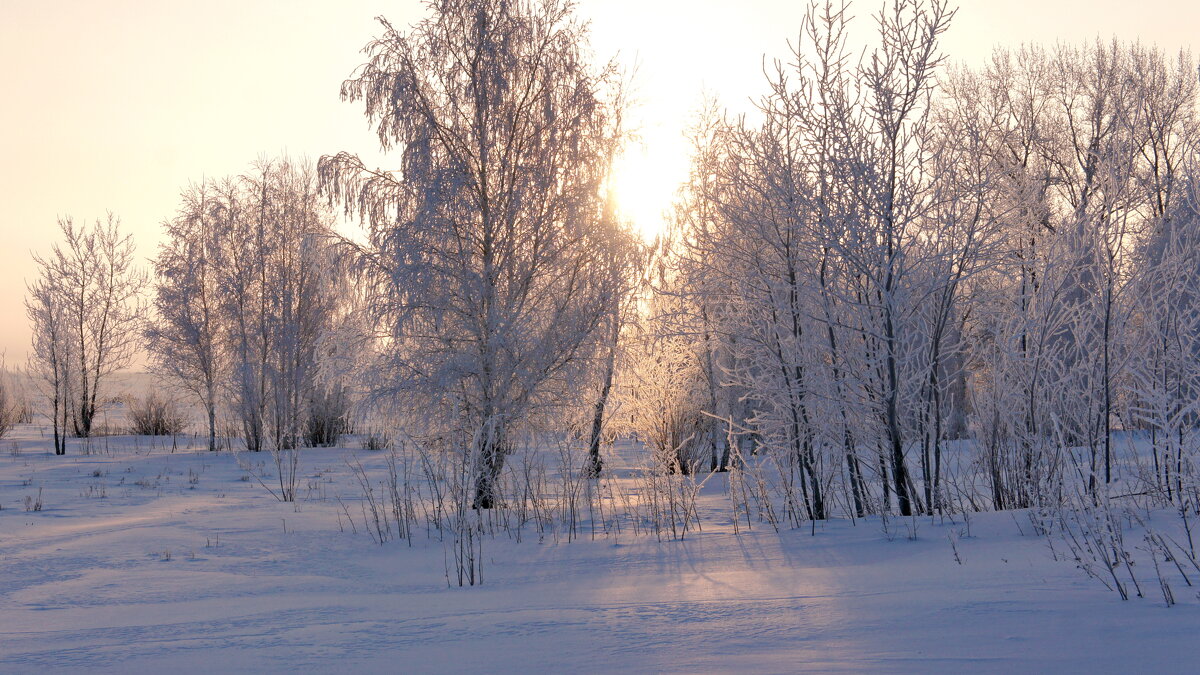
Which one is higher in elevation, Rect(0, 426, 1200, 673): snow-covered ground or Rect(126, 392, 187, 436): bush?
Rect(126, 392, 187, 436): bush

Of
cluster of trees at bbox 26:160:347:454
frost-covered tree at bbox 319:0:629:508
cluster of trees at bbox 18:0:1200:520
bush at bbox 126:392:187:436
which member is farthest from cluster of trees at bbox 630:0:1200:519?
bush at bbox 126:392:187:436

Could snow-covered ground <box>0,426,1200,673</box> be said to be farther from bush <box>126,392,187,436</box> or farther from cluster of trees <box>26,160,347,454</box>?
bush <box>126,392,187,436</box>

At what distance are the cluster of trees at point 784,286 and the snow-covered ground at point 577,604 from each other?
3.15 feet

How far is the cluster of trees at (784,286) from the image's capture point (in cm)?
666

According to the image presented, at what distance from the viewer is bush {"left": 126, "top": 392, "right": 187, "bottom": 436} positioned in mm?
26484

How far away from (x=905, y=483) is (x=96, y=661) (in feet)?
19.8

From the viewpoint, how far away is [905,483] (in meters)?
7.20

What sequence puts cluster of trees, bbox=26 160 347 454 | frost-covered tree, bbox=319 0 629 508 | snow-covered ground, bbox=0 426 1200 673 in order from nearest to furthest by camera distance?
snow-covered ground, bbox=0 426 1200 673
frost-covered tree, bbox=319 0 629 508
cluster of trees, bbox=26 160 347 454

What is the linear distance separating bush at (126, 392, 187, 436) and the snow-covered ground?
20.0 metres

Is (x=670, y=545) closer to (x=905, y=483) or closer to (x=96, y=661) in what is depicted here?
(x=905, y=483)

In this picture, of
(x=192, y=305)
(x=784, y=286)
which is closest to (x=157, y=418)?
(x=192, y=305)

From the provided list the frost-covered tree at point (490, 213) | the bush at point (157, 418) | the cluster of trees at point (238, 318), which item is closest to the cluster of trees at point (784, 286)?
the frost-covered tree at point (490, 213)

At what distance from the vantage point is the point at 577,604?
427 cm

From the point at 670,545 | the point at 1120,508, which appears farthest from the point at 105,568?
the point at 1120,508
